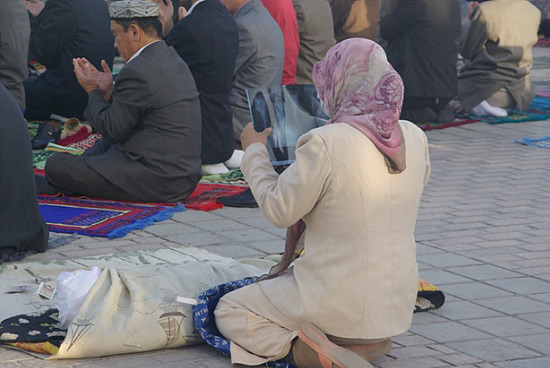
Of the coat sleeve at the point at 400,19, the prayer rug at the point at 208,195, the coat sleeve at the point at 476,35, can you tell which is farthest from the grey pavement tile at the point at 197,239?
the coat sleeve at the point at 476,35

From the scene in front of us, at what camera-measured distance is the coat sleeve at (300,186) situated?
3.32 metres

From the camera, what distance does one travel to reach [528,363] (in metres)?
3.72

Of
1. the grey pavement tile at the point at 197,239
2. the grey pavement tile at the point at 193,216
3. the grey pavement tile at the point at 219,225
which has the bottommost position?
the grey pavement tile at the point at 193,216

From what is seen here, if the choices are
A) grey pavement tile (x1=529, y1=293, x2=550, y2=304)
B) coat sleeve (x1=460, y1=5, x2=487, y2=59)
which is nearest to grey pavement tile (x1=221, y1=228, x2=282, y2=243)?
grey pavement tile (x1=529, y1=293, x2=550, y2=304)

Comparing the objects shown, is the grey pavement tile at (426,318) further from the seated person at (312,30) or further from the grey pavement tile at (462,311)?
the seated person at (312,30)

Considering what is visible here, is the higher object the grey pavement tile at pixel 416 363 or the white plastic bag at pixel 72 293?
the white plastic bag at pixel 72 293

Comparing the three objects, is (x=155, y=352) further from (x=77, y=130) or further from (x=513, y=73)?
(x=513, y=73)

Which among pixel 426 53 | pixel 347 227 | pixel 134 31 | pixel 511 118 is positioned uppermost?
pixel 134 31

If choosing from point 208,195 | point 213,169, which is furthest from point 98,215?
point 213,169

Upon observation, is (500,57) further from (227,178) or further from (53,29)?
(53,29)

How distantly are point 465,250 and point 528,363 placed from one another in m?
1.69

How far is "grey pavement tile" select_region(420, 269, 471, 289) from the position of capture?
479cm

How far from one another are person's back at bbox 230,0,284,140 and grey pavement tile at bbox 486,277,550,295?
345 cm

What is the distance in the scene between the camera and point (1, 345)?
12.3 feet
